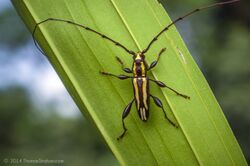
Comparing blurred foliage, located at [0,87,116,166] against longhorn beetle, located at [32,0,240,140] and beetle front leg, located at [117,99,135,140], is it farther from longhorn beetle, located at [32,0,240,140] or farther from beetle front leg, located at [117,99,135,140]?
beetle front leg, located at [117,99,135,140]

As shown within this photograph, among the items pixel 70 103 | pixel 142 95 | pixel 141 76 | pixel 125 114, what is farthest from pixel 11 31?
pixel 125 114

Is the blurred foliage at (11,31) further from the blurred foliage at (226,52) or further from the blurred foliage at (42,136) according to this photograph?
the blurred foliage at (226,52)

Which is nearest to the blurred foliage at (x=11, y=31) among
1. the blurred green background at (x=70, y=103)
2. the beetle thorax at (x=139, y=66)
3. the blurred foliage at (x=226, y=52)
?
the blurred green background at (x=70, y=103)

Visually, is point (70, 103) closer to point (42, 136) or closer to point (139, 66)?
point (42, 136)

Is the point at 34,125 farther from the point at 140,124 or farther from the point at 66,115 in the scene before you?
the point at 140,124

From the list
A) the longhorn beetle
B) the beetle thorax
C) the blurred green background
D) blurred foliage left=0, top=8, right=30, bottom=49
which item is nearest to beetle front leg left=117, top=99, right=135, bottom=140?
the longhorn beetle

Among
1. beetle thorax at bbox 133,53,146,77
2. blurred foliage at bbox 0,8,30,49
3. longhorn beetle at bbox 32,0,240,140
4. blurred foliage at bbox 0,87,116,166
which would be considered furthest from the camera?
blurred foliage at bbox 0,8,30,49
